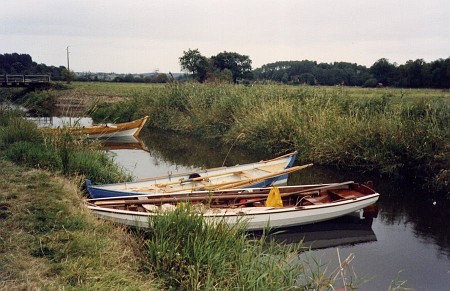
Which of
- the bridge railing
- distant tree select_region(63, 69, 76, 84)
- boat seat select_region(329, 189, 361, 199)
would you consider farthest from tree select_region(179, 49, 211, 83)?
boat seat select_region(329, 189, 361, 199)

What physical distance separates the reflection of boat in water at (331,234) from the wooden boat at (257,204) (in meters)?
0.24

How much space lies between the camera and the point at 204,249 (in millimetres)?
5371

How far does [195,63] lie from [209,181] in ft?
110

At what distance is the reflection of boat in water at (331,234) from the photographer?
8.66m

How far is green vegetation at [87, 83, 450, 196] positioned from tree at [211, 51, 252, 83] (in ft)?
83.8

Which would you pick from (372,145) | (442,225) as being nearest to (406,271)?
(442,225)

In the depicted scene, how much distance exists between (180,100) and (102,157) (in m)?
13.8

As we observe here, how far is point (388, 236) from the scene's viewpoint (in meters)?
9.03

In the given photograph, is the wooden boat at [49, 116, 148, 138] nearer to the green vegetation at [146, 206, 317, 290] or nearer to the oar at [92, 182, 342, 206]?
the oar at [92, 182, 342, 206]

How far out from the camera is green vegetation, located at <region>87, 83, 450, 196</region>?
12.6 m

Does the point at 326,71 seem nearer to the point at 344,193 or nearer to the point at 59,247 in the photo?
the point at 344,193

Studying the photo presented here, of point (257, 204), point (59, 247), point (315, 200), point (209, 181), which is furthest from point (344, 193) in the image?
point (59, 247)

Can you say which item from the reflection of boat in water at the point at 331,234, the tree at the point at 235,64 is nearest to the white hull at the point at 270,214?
the reflection of boat in water at the point at 331,234

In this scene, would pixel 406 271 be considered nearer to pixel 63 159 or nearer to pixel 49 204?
pixel 49 204
